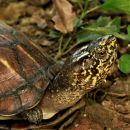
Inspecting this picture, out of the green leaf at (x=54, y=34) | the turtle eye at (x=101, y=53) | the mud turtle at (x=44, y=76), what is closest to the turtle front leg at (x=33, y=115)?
the mud turtle at (x=44, y=76)

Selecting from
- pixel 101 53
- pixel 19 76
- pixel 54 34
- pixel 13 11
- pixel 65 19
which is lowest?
pixel 13 11

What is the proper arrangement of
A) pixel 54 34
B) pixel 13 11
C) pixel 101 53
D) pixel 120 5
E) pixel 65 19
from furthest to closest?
pixel 13 11
pixel 54 34
pixel 65 19
pixel 120 5
pixel 101 53

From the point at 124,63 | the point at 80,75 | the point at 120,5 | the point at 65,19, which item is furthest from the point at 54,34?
the point at 80,75

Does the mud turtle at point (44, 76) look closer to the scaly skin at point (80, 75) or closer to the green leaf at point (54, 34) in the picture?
the scaly skin at point (80, 75)

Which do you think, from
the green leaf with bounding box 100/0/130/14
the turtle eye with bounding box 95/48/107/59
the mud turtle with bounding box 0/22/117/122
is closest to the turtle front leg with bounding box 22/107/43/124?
the mud turtle with bounding box 0/22/117/122

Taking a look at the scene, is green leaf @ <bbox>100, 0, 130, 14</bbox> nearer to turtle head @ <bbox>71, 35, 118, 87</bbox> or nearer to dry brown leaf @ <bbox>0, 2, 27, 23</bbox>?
turtle head @ <bbox>71, 35, 118, 87</bbox>

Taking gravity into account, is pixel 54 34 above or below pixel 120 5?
below

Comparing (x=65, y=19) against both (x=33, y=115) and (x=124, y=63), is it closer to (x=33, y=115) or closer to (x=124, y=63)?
(x=124, y=63)

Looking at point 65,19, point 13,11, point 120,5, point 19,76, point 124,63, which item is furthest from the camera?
point 13,11
